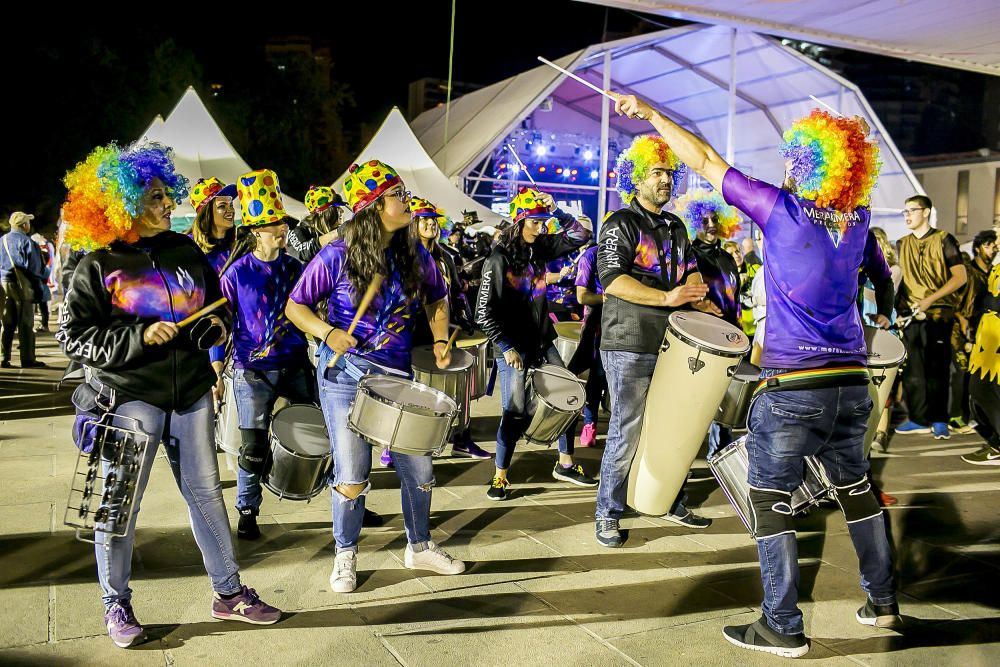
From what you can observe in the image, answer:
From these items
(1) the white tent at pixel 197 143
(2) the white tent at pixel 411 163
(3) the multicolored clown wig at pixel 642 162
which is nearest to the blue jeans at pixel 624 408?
(3) the multicolored clown wig at pixel 642 162

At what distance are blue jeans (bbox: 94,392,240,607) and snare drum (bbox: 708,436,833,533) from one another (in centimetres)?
228

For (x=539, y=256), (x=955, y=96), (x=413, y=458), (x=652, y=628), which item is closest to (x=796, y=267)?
(x=652, y=628)

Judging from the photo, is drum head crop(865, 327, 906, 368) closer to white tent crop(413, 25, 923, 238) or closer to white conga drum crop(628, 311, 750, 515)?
white conga drum crop(628, 311, 750, 515)

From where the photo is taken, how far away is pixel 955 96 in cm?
8388

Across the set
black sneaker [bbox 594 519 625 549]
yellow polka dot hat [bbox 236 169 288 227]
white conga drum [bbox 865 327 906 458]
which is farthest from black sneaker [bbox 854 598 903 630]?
yellow polka dot hat [bbox 236 169 288 227]

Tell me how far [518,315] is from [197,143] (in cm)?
1340

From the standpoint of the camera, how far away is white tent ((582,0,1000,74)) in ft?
23.4

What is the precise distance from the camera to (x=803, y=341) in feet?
11.7

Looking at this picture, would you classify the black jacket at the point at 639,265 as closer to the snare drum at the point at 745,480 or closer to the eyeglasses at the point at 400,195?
the snare drum at the point at 745,480

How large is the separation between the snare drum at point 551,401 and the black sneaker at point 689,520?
0.91m

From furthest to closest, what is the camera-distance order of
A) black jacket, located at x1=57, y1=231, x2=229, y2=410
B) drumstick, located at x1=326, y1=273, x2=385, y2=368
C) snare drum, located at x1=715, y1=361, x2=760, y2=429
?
snare drum, located at x1=715, y1=361, x2=760, y2=429, drumstick, located at x1=326, y1=273, x2=385, y2=368, black jacket, located at x1=57, y1=231, x2=229, y2=410

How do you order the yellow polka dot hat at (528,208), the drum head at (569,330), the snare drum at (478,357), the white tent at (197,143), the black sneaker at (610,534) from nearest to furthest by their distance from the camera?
the black sneaker at (610,534) → the yellow polka dot hat at (528,208) → the snare drum at (478,357) → the drum head at (569,330) → the white tent at (197,143)

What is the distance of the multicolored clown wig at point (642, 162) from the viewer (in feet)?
16.2

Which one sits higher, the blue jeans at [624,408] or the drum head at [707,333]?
the drum head at [707,333]
